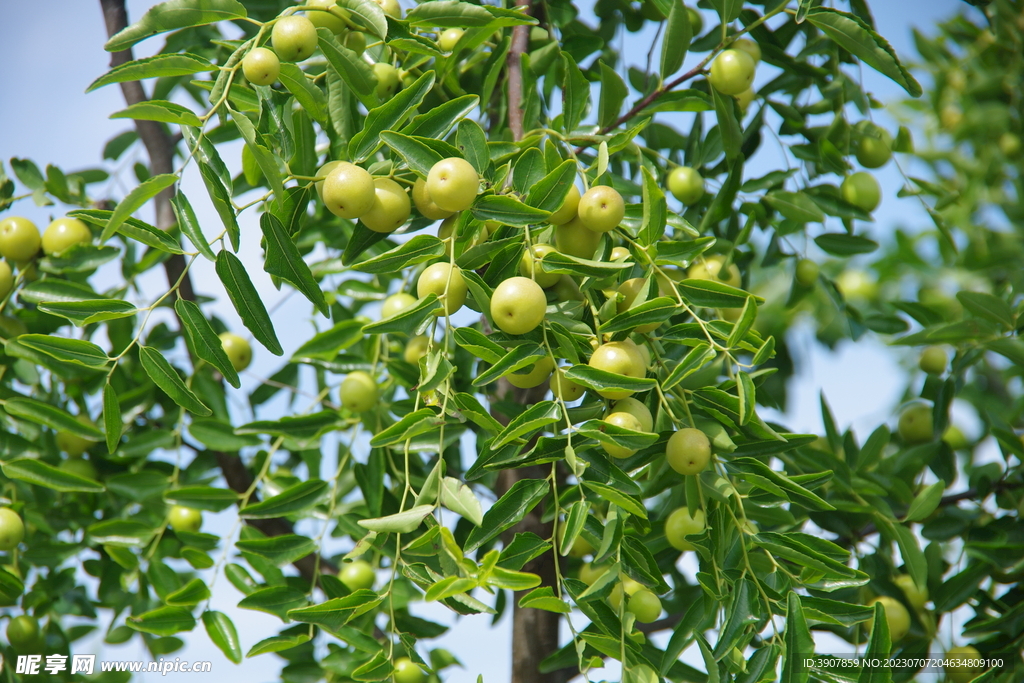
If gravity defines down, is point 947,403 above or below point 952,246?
below

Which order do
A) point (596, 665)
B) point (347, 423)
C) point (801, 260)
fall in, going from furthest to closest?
point (801, 260)
point (347, 423)
point (596, 665)

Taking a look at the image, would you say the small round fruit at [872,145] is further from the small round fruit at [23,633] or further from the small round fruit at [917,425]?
the small round fruit at [23,633]

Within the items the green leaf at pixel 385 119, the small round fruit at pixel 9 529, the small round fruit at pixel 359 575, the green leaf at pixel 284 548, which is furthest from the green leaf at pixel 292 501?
the green leaf at pixel 385 119

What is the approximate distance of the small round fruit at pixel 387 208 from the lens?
1.38 m

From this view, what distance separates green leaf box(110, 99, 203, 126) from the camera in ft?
4.16

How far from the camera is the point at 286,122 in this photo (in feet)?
5.29

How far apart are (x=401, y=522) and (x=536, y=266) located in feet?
1.58

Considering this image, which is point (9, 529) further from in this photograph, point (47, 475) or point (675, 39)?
point (675, 39)

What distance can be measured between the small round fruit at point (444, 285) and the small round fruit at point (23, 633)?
1527mm

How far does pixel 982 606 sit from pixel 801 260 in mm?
1025

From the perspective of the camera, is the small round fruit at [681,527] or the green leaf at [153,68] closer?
the green leaf at [153,68]

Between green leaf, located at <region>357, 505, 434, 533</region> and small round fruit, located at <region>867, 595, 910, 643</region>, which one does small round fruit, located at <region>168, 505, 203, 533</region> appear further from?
small round fruit, located at <region>867, 595, 910, 643</region>

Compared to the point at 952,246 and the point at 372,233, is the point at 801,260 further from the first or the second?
the point at 372,233

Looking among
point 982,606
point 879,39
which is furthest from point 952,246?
point 982,606
